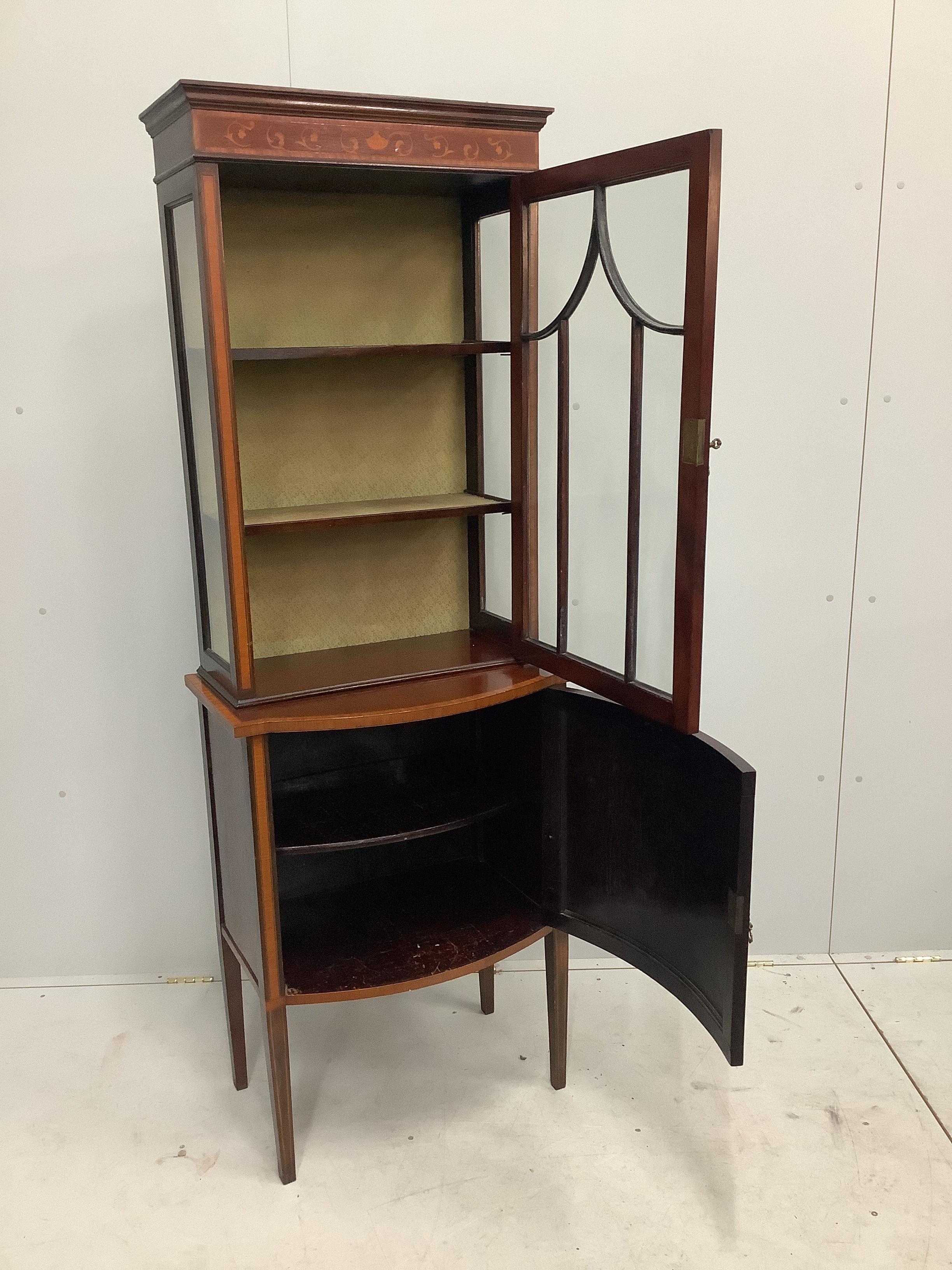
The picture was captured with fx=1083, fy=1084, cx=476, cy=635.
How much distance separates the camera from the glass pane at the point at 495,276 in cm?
217

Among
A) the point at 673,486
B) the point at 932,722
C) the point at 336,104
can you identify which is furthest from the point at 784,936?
the point at 336,104

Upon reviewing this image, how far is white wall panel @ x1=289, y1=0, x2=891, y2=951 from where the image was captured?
237 centimetres

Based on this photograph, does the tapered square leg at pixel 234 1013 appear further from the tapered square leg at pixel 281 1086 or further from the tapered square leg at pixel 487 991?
the tapered square leg at pixel 487 991

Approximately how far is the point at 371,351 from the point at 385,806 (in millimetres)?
914

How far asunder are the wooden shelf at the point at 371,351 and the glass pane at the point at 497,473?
0.26 feet

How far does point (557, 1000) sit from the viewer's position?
2.34m

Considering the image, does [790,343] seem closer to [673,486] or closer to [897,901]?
[673,486]

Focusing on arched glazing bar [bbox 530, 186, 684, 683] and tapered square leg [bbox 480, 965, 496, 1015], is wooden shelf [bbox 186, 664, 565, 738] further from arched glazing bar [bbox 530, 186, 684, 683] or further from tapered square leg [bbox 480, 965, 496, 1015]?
tapered square leg [bbox 480, 965, 496, 1015]

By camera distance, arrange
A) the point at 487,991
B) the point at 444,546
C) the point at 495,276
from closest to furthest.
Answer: the point at 495,276
the point at 444,546
the point at 487,991

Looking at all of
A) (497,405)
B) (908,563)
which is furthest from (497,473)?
(908,563)

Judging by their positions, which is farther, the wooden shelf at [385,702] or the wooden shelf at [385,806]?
the wooden shelf at [385,806]

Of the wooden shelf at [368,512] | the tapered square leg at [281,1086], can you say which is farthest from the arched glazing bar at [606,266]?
the tapered square leg at [281,1086]

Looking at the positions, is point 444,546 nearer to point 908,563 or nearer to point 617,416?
point 617,416

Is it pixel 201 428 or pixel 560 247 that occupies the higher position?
pixel 560 247
